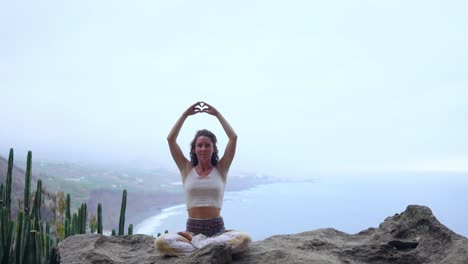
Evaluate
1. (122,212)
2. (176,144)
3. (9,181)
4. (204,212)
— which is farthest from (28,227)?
(204,212)

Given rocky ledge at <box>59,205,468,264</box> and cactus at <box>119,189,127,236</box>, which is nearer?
rocky ledge at <box>59,205,468,264</box>

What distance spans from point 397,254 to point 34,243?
9.58 feet

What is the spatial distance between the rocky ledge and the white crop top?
41 cm

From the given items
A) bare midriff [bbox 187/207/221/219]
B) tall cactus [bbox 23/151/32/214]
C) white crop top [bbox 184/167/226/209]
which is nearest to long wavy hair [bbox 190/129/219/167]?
white crop top [bbox 184/167/226/209]

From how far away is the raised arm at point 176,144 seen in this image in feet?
11.3

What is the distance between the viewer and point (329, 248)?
342cm

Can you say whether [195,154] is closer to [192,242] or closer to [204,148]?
[204,148]

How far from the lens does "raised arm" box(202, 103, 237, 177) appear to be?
135 inches

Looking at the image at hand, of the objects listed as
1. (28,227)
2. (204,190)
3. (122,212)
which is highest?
(204,190)

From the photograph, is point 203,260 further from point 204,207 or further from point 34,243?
point 34,243

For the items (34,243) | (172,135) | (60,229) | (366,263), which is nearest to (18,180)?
(60,229)

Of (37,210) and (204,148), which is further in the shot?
(37,210)

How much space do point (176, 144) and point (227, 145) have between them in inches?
14.5

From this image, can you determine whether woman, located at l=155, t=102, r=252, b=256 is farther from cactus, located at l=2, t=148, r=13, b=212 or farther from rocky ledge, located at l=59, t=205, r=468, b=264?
cactus, located at l=2, t=148, r=13, b=212
